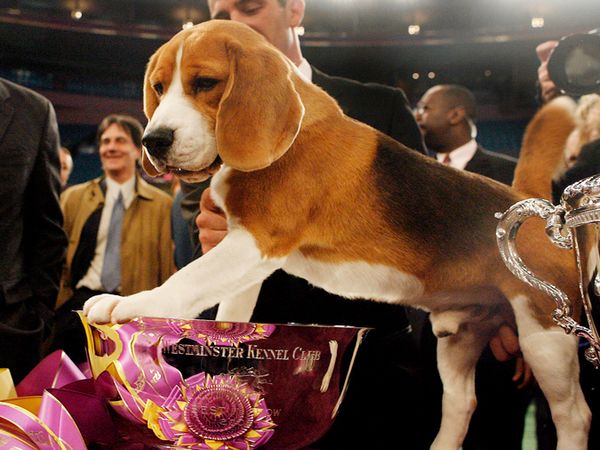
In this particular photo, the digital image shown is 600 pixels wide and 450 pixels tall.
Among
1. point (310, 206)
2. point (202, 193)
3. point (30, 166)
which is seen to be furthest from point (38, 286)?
point (310, 206)

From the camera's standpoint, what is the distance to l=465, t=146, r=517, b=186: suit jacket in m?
0.89

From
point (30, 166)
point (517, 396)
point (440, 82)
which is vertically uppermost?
point (440, 82)

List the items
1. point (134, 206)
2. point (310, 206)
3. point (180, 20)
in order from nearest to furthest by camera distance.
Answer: point (310, 206) < point (180, 20) < point (134, 206)

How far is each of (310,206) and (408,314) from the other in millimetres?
205

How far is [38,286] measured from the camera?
3.93 feet

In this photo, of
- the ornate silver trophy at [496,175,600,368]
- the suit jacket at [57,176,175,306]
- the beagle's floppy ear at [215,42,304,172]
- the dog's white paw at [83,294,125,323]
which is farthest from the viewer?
the suit jacket at [57,176,175,306]

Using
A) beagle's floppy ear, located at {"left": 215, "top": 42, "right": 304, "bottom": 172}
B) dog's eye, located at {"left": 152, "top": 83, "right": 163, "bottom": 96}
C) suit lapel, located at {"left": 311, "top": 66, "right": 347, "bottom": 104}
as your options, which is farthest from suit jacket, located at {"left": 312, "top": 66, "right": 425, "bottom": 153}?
dog's eye, located at {"left": 152, "top": 83, "right": 163, "bottom": 96}

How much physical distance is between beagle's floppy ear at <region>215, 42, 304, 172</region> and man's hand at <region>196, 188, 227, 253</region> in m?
0.13

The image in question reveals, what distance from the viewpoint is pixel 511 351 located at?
0.84m

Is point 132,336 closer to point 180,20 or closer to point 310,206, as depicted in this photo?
point 310,206

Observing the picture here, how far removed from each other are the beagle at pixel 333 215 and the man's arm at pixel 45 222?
16.7 inches

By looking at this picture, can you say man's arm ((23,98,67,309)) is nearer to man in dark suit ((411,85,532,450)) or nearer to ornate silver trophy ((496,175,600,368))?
man in dark suit ((411,85,532,450))

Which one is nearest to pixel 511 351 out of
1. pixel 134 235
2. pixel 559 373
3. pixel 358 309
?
pixel 559 373

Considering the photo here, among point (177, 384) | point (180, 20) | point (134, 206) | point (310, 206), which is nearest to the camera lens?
point (177, 384)
